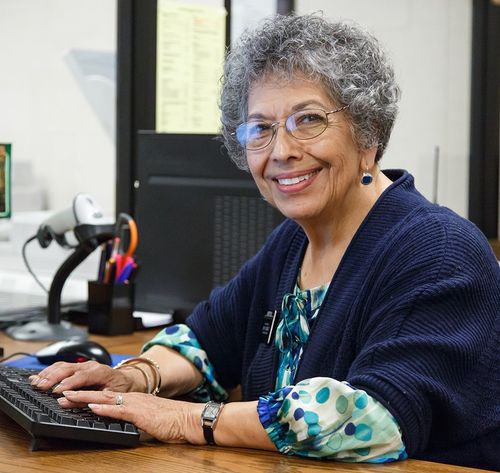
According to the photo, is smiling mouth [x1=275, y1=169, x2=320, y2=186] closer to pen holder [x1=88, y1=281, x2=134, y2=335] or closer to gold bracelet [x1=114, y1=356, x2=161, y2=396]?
gold bracelet [x1=114, y1=356, x2=161, y2=396]

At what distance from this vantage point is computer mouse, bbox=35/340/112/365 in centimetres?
188

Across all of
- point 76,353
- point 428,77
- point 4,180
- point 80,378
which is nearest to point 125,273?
point 4,180

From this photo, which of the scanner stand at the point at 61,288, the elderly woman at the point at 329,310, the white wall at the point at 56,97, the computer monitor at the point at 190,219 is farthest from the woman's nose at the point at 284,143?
the white wall at the point at 56,97

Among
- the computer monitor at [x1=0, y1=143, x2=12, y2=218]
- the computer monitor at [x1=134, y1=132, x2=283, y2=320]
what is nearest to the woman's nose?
the computer monitor at [x1=134, y1=132, x2=283, y2=320]

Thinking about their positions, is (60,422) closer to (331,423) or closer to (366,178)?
(331,423)

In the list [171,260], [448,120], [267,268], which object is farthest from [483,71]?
[267,268]

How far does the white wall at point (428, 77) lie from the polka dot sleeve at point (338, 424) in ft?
7.76

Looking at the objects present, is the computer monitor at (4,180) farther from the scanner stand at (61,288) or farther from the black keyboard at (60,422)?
the black keyboard at (60,422)

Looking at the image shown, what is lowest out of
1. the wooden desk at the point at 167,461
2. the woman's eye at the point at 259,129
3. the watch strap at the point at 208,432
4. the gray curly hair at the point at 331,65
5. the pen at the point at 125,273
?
the wooden desk at the point at 167,461

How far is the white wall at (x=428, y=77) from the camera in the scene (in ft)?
11.8

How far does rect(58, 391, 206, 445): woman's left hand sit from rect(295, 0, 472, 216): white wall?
2.33 metres

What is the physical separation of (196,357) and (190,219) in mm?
743

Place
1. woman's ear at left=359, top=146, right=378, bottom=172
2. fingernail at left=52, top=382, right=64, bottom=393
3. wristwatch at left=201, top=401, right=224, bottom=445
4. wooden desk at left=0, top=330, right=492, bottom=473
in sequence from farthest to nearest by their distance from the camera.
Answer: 1. woman's ear at left=359, top=146, right=378, bottom=172
2. fingernail at left=52, top=382, right=64, bottom=393
3. wristwatch at left=201, top=401, right=224, bottom=445
4. wooden desk at left=0, top=330, right=492, bottom=473

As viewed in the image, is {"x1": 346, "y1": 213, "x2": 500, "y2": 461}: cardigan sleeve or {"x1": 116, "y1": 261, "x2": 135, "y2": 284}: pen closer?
{"x1": 346, "y1": 213, "x2": 500, "y2": 461}: cardigan sleeve
